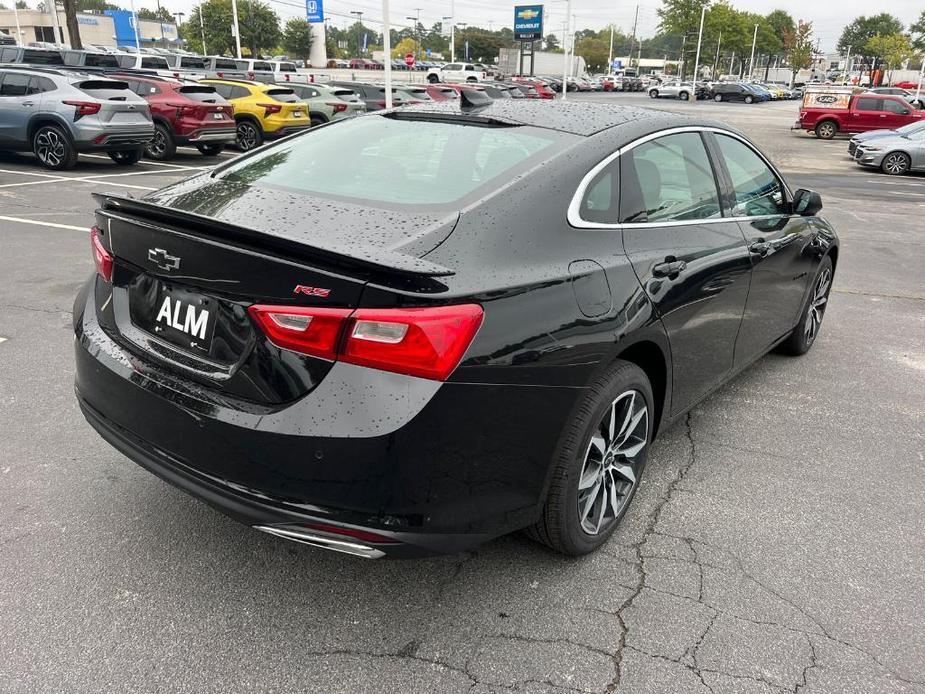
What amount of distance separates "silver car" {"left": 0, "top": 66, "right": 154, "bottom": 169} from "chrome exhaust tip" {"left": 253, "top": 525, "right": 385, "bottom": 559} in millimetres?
12384

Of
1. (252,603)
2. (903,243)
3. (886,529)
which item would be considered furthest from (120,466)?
(903,243)

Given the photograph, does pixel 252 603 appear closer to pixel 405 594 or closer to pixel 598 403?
pixel 405 594

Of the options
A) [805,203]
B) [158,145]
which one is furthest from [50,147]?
[805,203]

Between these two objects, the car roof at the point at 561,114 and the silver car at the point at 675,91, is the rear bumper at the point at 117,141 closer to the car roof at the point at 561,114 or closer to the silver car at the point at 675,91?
the car roof at the point at 561,114

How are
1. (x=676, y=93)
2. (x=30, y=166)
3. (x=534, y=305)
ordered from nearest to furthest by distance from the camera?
(x=534, y=305) < (x=30, y=166) < (x=676, y=93)

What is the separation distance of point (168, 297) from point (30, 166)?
1319cm

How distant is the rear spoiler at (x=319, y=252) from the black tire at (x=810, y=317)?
358 centimetres

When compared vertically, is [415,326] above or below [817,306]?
above

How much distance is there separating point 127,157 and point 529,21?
6816 cm

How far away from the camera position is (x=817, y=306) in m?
5.29

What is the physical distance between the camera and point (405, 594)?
2.66m

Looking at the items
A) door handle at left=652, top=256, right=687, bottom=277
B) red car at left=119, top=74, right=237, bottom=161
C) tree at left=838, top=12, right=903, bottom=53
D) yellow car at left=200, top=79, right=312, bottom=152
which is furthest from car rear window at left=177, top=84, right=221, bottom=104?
tree at left=838, top=12, right=903, bottom=53

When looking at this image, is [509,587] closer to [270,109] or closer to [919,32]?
[270,109]

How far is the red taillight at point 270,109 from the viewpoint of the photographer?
1704cm
